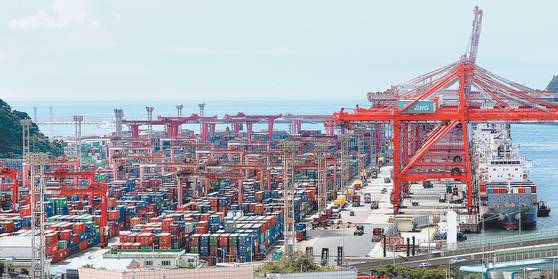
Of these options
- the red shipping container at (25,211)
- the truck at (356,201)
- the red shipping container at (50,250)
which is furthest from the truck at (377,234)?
the red shipping container at (25,211)

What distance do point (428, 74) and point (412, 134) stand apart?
8.17 m

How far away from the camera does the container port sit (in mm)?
27266

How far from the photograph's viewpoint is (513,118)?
43969 mm

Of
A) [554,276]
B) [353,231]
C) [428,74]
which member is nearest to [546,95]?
[428,74]

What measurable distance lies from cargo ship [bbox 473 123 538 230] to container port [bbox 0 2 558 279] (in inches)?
2.4

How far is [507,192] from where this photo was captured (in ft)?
139

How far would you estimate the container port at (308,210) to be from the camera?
27.3m

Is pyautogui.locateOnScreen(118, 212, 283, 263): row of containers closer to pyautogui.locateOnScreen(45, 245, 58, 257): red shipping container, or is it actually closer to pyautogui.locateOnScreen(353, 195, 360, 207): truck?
pyautogui.locateOnScreen(45, 245, 58, 257): red shipping container

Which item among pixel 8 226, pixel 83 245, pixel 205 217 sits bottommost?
pixel 83 245

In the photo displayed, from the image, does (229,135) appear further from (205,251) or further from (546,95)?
(205,251)

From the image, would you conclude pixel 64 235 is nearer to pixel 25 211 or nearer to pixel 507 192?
pixel 25 211

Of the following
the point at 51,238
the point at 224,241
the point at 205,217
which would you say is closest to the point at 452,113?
the point at 205,217

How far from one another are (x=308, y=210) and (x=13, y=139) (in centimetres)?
3274

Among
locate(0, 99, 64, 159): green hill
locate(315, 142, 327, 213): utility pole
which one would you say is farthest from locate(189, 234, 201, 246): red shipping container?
locate(0, 99, 64, 159): green hill
